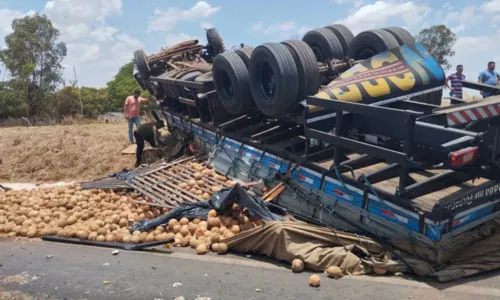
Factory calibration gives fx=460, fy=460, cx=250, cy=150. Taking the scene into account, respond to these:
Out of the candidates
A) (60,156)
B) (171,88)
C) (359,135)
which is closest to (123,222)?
(359,135)

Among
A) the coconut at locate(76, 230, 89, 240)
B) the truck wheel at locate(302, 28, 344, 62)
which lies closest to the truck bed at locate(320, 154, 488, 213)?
the truck wheel at locate(302, 28, 344, 62)

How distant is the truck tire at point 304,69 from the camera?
230 inches

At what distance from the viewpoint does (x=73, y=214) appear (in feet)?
21.6

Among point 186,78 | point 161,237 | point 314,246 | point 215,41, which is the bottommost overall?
point 161,237

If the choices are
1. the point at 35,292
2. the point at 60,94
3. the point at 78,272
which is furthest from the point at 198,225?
the point at 60,94

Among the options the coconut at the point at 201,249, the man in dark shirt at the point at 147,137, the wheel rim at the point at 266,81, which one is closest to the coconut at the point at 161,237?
the coconut at the point at 201,249

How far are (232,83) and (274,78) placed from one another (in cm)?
108

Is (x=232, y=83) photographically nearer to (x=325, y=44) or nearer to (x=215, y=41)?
(x=325, y=44)

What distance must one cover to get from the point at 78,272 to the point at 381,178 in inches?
130

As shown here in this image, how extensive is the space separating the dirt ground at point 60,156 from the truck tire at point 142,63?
204 cm

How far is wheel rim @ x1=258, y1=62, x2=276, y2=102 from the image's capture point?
6.32 m

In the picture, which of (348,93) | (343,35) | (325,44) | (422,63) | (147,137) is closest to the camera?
(348,93)

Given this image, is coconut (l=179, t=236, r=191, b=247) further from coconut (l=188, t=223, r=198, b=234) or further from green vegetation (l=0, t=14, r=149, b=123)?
green vegetation (l=0, t=14, r=149, b=123)

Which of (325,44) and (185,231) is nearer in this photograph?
(185,231)
